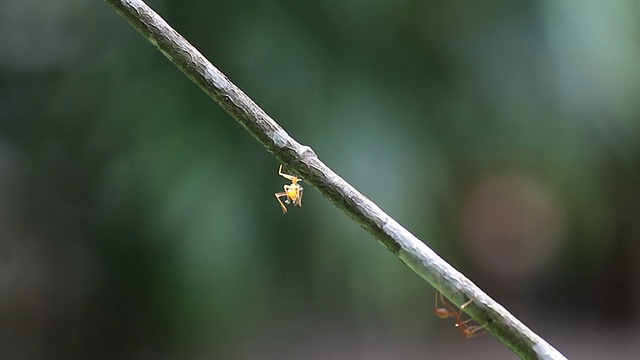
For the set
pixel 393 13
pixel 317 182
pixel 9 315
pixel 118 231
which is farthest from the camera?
pixel 9 315

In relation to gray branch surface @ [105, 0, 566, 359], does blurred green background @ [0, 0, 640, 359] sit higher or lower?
higher

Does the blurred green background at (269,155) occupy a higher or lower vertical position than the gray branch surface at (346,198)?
higher

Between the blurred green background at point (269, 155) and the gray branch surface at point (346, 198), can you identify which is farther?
the blurred green background at point (269, 155)

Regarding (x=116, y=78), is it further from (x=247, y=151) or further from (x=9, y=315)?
(x=9, y=315)

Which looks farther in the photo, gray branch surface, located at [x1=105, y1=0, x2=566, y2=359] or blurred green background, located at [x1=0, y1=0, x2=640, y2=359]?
blurred green background, located at [x1=0, y1=0, x2=640, y2=359]

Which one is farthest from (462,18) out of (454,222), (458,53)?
(454,222)
